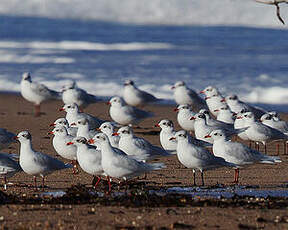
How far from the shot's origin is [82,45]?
123 feet

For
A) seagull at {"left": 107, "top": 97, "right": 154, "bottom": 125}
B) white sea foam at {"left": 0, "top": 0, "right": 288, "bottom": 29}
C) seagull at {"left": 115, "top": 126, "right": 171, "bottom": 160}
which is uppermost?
white sea foam at {"left": 0, "top": 0, "right": 288, "bottom": 29}

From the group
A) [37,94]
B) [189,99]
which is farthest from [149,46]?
[189,99]

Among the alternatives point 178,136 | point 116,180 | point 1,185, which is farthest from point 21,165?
point 178,136

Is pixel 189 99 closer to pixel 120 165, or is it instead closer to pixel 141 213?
pixel 120 165

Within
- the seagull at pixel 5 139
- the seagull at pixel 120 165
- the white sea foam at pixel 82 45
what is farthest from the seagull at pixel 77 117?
the white sea foam at pixel 82 45

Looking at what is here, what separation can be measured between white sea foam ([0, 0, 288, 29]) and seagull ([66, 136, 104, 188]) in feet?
118

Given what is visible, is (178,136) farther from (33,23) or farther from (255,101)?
(33,23)

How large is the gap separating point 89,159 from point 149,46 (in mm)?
26674

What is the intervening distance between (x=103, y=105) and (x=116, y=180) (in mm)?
10343

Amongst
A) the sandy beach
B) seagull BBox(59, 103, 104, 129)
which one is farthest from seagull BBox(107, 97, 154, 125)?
the sandy beach

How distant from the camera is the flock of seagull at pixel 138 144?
1092 cm

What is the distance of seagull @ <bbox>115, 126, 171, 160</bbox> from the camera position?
1243 cm

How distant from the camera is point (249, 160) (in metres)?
11.9

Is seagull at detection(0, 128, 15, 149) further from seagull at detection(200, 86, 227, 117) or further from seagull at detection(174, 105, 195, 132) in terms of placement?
seagull at detection(200, 86, 227, 117)
